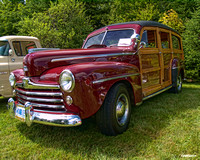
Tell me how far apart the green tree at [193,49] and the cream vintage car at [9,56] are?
617cm

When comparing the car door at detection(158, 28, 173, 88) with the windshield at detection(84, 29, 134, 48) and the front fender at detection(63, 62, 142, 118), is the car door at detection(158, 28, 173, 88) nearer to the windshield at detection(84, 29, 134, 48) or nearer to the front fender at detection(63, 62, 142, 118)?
the windshield at detection(84, 29, 134, 48)

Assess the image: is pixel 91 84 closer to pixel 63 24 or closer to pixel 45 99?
pixel 45 99

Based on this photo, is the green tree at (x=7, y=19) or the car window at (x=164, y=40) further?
the green tree at (x=7, y=19)

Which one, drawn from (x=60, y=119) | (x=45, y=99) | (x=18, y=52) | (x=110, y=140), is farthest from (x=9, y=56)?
(x=110, y=140)

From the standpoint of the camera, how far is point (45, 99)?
2338 millimetres

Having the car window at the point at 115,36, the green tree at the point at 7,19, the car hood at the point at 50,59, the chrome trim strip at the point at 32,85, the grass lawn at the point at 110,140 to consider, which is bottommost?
the grass lawn at the point at 110,140

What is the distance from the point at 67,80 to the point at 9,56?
347 centimetres

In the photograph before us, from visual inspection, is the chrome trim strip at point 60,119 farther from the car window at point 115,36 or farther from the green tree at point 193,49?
the green tree at point 193,49

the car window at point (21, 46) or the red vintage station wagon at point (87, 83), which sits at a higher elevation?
the car window at point (21, 46)

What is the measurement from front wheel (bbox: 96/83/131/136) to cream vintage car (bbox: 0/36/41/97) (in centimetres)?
329

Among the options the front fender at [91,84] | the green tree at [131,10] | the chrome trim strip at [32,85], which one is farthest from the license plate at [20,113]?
the green tree at [131,10]

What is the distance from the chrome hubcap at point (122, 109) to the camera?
2.68 meters

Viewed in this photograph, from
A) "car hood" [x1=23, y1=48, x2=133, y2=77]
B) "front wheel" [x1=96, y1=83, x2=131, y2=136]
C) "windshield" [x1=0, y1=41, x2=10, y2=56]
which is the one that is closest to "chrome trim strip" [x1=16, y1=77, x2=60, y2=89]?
"car hood" [x1=23, y1=48, x2=133, y2=77]

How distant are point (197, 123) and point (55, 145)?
2.28 m
